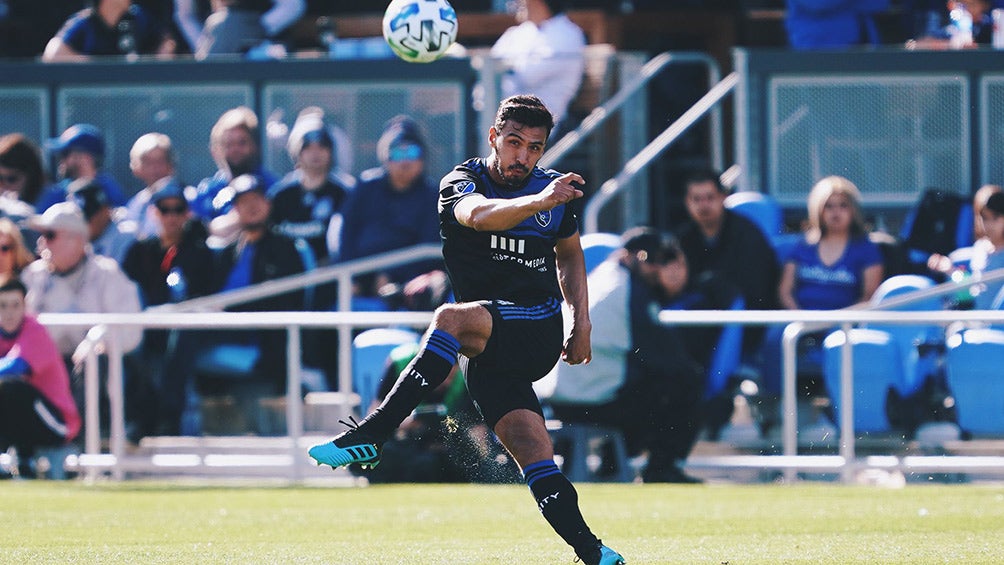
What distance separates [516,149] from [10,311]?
240 inches

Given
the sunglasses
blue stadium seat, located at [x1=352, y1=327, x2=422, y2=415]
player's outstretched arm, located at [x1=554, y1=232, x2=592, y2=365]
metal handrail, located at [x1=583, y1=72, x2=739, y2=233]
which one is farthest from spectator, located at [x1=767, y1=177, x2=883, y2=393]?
player's outstretched arm, located at [x1=554, y1=232, x2=592, y2=365]

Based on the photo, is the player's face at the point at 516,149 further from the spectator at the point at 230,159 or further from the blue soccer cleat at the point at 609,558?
the spectator at the point at 230,159

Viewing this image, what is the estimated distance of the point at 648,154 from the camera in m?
14.1

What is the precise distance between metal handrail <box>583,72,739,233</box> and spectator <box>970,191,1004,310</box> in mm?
2503

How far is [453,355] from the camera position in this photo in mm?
6961

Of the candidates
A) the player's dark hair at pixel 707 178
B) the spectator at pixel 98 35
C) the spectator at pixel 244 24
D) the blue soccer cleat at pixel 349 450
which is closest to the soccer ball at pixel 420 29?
the player's dark hair at pixel 707 178

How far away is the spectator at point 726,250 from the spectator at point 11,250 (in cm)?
480

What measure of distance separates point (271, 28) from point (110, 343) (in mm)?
4433

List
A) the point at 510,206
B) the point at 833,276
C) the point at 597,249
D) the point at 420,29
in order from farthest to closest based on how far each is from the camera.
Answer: the point at 597,249, the point at 833,276, the point at 420,29, the point at 510,206

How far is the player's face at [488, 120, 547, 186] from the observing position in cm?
694

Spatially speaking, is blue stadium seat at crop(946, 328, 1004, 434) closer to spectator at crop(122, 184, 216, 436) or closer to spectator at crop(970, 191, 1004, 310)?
spectator at crop(970, 191, 1004, 310)

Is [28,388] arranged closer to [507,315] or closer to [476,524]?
[476,524]

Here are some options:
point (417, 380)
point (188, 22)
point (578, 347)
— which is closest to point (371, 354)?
point (578, 347)

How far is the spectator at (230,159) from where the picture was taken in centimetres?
1375
